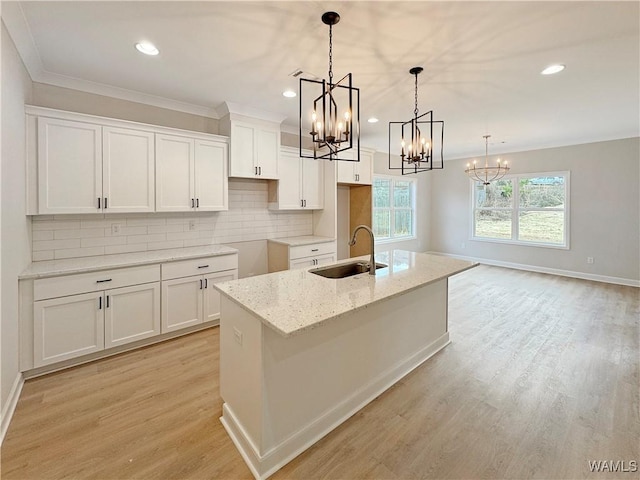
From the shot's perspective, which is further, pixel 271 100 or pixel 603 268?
pixel 603 268

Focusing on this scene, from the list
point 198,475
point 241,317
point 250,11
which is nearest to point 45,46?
point 250,11

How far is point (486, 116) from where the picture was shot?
13.8 ft

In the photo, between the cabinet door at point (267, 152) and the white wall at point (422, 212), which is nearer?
the cabinet door at point (267, 152)

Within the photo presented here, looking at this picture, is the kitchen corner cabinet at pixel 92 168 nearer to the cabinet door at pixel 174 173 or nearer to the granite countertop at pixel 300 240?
the cabinet door at pixel 174 173

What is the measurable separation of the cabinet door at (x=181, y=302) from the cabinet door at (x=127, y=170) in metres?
0.88

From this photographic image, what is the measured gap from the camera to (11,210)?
2.12 metres

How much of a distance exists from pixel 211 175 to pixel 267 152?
850 millimetres

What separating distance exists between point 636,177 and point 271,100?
20.9 ft

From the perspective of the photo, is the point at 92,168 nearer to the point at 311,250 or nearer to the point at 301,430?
the point at 311,250

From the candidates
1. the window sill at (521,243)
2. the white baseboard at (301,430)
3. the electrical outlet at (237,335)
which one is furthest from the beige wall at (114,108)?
the window sill at (521,243)

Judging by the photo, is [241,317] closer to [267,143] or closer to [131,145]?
[131,145]

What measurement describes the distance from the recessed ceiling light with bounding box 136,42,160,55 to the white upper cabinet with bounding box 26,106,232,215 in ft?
2.71

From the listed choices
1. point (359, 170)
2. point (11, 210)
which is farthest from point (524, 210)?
point (11, 210)

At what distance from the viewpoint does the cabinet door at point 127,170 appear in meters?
2.93
